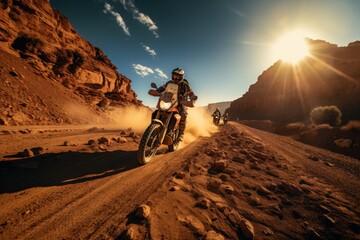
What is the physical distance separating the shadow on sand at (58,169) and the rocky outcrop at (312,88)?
47.7 metres

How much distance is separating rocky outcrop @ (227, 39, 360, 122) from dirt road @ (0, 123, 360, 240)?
1789 inches

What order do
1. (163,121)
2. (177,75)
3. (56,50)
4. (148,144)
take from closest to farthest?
(148,144) → (163,121) → (177,75) → (56,50)

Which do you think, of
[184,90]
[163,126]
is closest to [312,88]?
[184,90]

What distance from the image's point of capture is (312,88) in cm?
6181

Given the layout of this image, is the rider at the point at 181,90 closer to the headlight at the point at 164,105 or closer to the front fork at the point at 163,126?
the headlight at the point at 164,105

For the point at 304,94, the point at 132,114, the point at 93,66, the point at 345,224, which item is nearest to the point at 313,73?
the point at 304,94

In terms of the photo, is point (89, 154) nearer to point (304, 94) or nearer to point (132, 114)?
point (132, 114)

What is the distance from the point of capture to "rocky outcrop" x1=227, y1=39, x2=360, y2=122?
1919 inches

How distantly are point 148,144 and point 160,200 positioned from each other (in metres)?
2.40

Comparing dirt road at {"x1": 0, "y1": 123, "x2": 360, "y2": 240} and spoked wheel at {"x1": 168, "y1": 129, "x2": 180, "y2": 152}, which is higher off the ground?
spoked wheel at {"x1": 168, "y1": 129, "x2": 180, "y2": 152}

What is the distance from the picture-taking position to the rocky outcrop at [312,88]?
48.8 meters

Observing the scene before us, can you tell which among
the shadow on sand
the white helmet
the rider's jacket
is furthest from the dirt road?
the white helmet

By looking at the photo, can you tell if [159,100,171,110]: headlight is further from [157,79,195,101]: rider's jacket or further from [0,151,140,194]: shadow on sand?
[0,151,140,194]: shadow on sand

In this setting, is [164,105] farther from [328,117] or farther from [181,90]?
[328,117]
